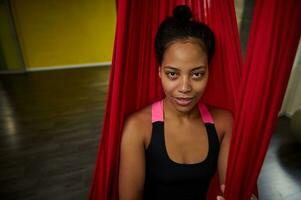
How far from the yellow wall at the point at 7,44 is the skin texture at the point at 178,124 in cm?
465

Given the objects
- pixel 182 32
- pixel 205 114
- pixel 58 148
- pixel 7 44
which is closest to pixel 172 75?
pixel 182 32

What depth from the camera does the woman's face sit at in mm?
704

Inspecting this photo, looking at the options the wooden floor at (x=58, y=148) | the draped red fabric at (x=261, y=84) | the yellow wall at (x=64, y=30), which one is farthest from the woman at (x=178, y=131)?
the yellow wall at (x=64, y=30)

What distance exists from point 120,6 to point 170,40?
0.18 metres

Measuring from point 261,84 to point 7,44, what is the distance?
5.13 metres

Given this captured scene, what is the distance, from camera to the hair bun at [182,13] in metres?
0.75

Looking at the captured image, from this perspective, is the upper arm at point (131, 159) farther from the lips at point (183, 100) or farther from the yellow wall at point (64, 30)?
the yellow wall at point (64, 30)

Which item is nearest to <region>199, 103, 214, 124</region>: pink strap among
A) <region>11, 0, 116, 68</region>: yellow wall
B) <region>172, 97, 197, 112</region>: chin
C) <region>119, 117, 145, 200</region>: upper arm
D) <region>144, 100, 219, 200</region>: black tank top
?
<region>144, 100, 219, 200</region>: black tank top

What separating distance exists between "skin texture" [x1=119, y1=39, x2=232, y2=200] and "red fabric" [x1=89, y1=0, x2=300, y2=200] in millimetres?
51

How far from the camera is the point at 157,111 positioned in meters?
0.86

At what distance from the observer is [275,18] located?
0.47m

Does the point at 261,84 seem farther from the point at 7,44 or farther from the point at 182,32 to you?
the point at 7,44

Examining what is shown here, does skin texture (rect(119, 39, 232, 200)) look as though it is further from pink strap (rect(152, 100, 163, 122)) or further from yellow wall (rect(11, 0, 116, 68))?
yellow wall (rect(11, 0, 116, 68))

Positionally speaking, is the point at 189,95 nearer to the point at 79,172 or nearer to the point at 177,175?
the point at 177,175
